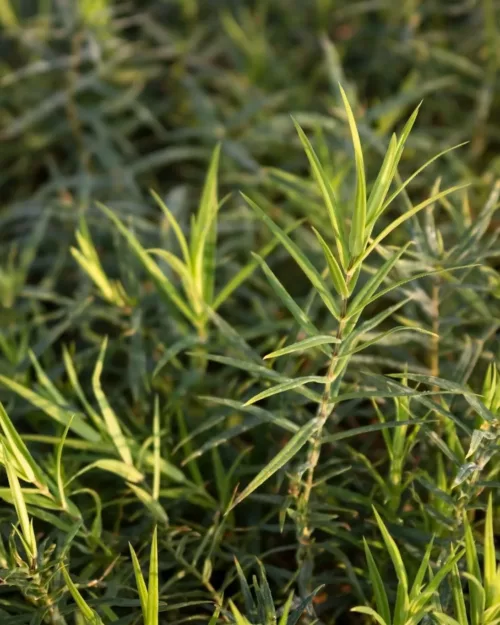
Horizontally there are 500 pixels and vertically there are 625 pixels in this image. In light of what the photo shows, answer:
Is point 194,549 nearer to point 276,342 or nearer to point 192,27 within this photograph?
point 276,342

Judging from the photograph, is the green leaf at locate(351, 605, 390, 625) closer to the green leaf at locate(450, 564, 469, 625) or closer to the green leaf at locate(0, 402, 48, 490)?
the green leaf at locate(450, 564, 469, 625)

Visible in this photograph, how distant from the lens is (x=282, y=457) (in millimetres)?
625

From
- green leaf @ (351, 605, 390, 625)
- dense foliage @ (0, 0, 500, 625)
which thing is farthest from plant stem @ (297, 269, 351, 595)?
green leaf @ (351, 605, 390, 625)

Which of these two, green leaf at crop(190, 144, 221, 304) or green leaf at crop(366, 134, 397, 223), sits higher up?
green leaf at crop(366, 134, 397, 223)

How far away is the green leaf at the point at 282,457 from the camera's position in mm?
614

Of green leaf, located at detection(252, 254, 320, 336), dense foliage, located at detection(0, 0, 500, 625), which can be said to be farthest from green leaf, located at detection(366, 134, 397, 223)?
green leaf, located at detection(252, 254, 320, 336)

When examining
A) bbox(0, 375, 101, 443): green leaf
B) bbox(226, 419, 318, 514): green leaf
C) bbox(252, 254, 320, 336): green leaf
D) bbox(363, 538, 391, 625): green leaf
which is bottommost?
bbox(363, 538, 391, 625): green leaf

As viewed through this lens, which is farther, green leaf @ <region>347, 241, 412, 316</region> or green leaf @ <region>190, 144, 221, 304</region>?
green leaf @ <region>190, 144, 221, 304</region>

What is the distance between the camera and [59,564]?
0.65 metres

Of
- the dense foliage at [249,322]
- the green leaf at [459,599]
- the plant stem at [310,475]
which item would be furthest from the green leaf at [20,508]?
the green leaf at [459,599]

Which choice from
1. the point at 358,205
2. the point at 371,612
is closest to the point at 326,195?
the point at 358,205

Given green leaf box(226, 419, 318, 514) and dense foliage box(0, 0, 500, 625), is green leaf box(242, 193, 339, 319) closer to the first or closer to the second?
dense foliage box(0, 0, 500, 625)

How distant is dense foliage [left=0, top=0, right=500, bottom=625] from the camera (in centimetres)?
64

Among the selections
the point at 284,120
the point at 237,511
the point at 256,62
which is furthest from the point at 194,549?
the point at 256,62
